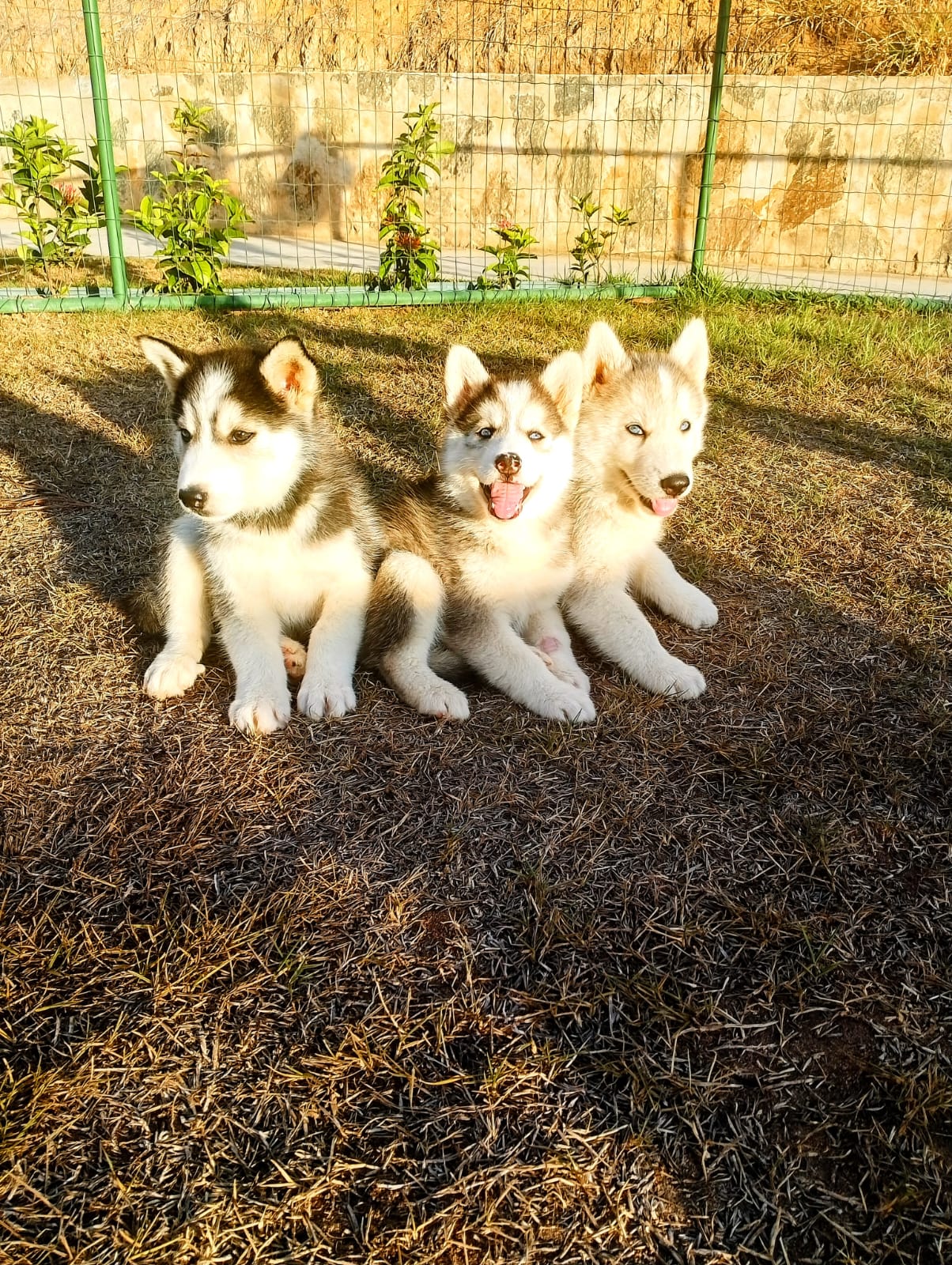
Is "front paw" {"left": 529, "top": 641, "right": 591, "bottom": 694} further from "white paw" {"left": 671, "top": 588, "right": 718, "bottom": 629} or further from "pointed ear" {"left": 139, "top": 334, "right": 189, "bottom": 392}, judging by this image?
"pointed ear" {"left": 139, "top": 334, "right": 189, "bottom": 392}

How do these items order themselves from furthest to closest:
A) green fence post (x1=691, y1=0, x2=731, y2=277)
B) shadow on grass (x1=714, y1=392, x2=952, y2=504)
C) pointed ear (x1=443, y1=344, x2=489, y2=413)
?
green fence post (x1=691, y1=0, x2=731, y2=277)
shadow on grass (x1=714, y1=392, x2=952, y2=504)
pointed ear (x1=443, y1=344, x2=489, y2=413)

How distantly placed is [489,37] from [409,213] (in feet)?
18.0

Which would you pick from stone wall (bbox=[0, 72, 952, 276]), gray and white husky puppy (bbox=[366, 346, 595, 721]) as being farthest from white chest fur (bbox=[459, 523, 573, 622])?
stone wall (bbox=[0, 72, 952, 276])

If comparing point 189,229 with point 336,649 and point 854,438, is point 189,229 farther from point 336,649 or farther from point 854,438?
point 336,649

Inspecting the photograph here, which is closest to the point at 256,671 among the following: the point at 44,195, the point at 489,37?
the point at 44,195

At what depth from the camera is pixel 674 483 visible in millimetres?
3658

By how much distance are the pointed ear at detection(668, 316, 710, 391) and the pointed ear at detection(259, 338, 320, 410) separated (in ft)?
5.29

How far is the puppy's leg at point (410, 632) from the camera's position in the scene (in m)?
3.29

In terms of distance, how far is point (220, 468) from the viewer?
10.1ft

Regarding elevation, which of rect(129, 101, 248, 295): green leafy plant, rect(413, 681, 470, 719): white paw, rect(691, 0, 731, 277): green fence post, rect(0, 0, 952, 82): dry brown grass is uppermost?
rect(0, 0, 952, 82): dry brown grass

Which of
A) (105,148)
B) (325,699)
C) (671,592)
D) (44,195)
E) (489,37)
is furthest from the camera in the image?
(489,37)

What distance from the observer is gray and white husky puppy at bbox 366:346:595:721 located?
341 cm

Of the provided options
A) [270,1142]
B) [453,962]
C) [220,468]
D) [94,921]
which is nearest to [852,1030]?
[453,962]

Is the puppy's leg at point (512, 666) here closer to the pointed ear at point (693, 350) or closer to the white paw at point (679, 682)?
the white paw at point (679, 682)
